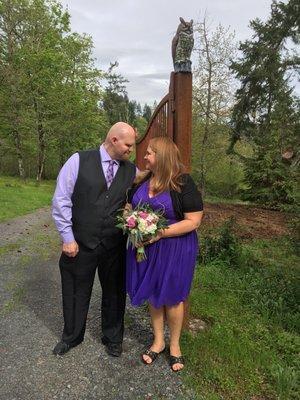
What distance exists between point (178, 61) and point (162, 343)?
8.74 ft

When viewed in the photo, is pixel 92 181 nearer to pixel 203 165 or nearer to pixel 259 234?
pixel 259 234

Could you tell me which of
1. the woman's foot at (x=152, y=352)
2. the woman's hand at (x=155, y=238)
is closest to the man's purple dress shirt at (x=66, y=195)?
the woman's hand at (x=155, y=238)

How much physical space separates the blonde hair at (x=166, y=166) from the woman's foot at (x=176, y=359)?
58.3 inches

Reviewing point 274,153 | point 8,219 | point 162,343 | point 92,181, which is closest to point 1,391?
point 162,343

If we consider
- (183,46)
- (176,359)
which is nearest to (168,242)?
(176,359)

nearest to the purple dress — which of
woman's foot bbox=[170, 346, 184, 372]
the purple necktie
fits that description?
the purple necktie

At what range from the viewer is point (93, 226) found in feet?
11.4

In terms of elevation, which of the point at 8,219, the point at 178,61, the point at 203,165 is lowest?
the point at 8,219

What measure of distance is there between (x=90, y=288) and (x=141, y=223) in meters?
1.05

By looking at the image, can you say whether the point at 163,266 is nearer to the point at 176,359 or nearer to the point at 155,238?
the point at 155,238

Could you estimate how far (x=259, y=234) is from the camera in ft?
30.1

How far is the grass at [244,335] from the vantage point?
326cm

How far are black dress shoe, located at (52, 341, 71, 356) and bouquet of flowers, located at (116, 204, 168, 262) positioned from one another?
125cm

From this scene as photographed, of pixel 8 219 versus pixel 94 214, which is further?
pixel 8 219
